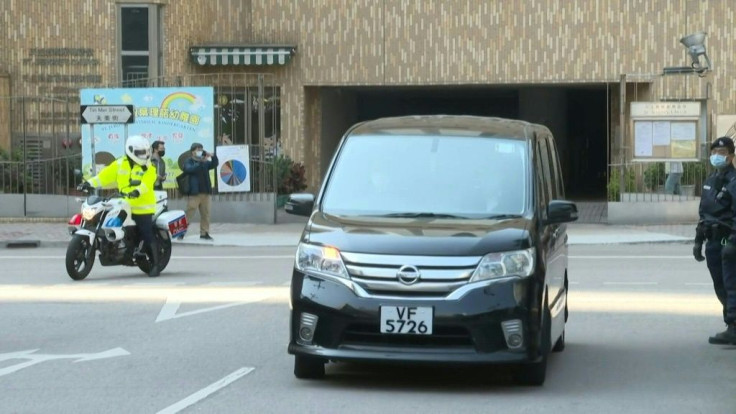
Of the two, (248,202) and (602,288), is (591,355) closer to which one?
(602,288)

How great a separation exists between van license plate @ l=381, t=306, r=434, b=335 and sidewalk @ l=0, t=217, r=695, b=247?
615 inches

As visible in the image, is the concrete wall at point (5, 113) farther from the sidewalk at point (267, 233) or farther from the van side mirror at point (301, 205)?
the van side mirror at point (301, 205)

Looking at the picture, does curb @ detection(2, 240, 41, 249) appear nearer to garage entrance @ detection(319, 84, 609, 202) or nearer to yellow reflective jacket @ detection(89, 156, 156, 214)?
yellow reflective jacket @ detection(89, 156, 156, 214)

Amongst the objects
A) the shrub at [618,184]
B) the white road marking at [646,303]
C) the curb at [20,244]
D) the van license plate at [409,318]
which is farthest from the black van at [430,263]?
the shrub at [618,184]

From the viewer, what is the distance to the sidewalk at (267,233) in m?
25.2

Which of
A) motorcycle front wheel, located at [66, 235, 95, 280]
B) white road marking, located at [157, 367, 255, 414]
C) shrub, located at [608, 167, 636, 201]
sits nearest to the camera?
white road marking, located at [157, 367, 255, 414]

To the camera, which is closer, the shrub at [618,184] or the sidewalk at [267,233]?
the sidewalk at [267,233]

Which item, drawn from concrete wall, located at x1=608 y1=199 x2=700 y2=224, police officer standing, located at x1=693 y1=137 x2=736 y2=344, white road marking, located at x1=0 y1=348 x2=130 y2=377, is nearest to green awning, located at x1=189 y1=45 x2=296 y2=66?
concrete wall, located at x1=608 y1=199 x2=700 y2=224

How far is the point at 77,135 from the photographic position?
31.2m

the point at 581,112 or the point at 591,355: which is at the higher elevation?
the point at 581,112

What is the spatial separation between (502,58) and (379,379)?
23.0 metres

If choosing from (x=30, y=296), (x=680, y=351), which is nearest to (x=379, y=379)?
(x=680, y=351)

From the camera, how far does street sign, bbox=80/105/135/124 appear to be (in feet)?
87.5

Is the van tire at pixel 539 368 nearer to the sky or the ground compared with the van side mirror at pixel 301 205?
nearer to the ground
